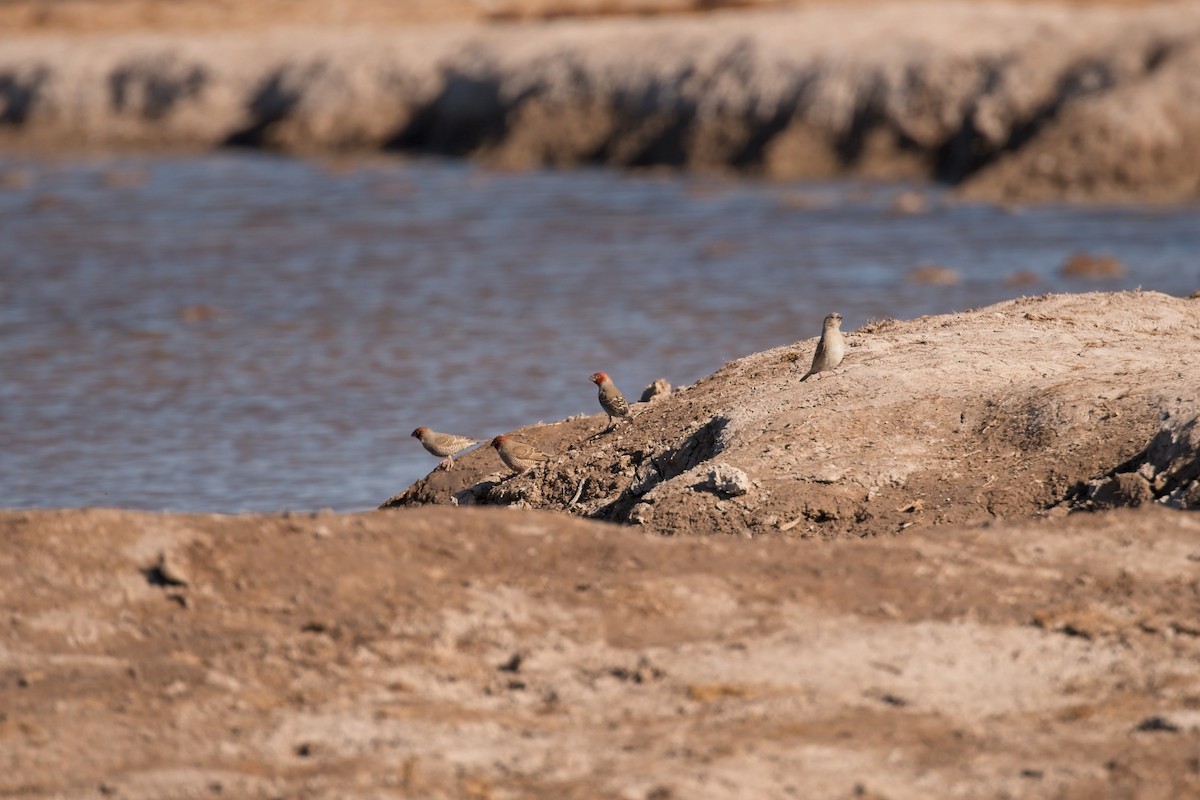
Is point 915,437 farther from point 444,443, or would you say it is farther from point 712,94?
point 712,94

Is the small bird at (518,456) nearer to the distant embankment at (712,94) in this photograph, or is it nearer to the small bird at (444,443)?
the small bird at (444,443)

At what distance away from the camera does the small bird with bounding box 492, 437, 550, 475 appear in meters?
11.5

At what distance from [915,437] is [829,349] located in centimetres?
109

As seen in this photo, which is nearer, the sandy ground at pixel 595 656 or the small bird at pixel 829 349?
the sandy ground at pixel 595 656

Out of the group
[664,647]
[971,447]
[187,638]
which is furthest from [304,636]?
[971,447]

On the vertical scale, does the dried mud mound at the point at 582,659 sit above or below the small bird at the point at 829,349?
below

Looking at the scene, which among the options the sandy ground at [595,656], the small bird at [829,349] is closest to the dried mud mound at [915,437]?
the small bird at [829,349]

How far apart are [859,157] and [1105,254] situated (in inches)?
449

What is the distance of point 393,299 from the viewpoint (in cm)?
2281

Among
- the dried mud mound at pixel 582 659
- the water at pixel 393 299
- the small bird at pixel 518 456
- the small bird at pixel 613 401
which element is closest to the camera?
the dried mud mound at pixel 582 659

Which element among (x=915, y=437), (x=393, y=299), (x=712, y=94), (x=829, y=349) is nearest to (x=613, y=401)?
(x=829, y=349)

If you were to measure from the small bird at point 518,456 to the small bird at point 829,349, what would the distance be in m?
1.85

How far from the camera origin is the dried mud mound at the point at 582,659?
6164 mm

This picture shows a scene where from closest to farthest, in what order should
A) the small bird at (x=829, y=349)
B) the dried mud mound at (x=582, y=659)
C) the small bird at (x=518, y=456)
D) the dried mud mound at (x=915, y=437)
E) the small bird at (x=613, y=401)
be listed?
1. the dried mud mound at (x=582, y=659)
2. the dried mud mound at (x=915, y=437)
3. the small bird at (x=829, y=349)
4. the small bird at (x=518, y=456)
5. the small bird at (x=613, y=401)
